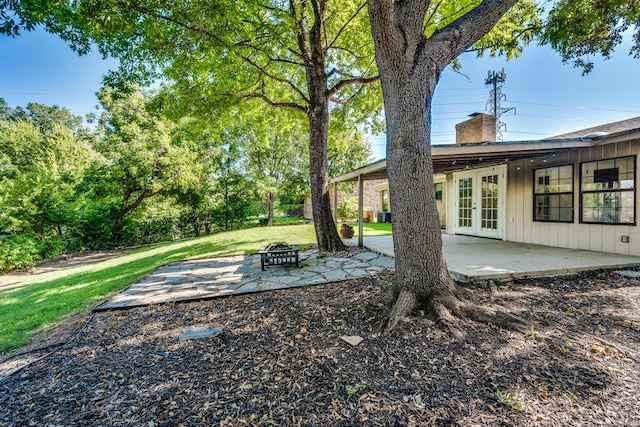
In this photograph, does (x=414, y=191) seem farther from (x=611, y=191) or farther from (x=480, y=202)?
(x=480, y=202)

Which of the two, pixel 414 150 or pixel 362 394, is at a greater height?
pixel 414 150

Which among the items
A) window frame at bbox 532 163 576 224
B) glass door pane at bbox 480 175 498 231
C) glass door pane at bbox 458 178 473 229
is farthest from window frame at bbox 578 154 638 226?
glass door pane at bbox 458 178 473 229

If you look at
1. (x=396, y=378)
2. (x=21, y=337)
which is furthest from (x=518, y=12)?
(x=21, y=337)

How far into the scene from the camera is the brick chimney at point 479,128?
8289 mm

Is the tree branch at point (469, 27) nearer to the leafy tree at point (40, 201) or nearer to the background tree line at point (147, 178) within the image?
the background tree line at point (147, 178)

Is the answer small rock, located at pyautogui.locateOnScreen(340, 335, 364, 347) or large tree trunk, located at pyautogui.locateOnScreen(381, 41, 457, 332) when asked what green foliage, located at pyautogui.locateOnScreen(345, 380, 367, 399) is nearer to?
small rock, located at pyautogui.locateOnScreen(340, 335, 364, 347)

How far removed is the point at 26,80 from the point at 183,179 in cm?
936

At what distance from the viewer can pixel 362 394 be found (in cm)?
194

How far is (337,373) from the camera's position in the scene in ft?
7.17

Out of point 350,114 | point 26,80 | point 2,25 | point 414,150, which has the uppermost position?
point 26,80

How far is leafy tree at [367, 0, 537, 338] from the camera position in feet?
9.66

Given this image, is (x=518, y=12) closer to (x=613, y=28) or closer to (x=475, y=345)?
(x=613, y=28)

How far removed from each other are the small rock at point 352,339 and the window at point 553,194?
7.07 meters

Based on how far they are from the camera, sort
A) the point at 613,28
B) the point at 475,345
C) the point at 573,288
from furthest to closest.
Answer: the point at 613,28
the point at 573,288
the point at 475,345
